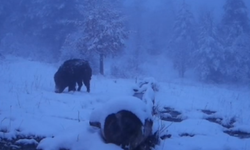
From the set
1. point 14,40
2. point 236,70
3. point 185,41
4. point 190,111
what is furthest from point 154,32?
point 190,111

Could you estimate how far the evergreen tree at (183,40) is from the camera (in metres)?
38.0

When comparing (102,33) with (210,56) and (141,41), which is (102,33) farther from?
(141,41)

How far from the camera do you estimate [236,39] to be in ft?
112

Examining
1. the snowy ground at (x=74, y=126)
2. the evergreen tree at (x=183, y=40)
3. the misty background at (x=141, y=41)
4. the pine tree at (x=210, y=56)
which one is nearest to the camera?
the snowy ground at (x=74, y=126)

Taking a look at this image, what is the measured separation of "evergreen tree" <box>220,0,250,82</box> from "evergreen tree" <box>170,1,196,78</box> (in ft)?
14.6

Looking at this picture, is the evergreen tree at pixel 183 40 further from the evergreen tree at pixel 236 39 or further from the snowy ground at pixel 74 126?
the snowy ground at pixel 74 126

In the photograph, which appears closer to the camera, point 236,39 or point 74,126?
point 74,126

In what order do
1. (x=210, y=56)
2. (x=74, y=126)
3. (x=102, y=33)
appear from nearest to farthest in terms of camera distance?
(x=74, y=126), (x=102, y=33), (x=210, y=56)

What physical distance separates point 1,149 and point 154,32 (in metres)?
47.3

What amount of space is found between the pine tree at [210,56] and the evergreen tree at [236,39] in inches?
44.1

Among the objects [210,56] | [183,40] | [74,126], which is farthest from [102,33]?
[183,40]

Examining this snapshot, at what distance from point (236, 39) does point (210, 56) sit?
178 inches

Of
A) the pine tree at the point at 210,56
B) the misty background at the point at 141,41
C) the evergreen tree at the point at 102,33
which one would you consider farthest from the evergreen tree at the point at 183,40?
the evergreen tree at the point at 102,33

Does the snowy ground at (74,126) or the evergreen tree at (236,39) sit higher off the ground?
the evergreen tree at (236,39)
